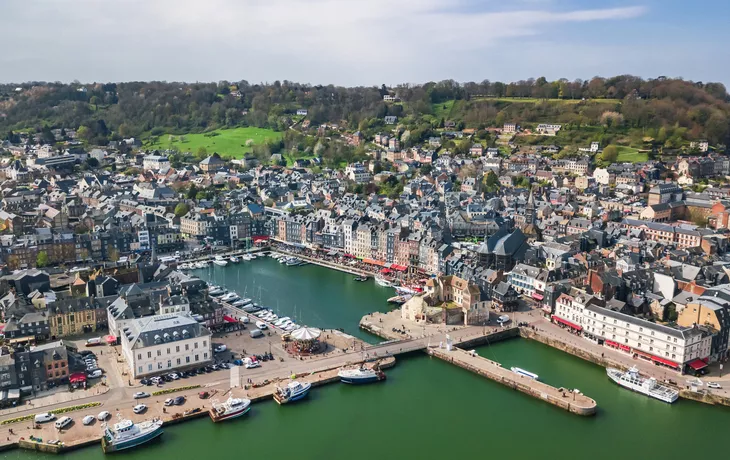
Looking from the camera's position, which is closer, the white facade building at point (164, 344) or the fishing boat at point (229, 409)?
the fishing boat at point (229, 409)

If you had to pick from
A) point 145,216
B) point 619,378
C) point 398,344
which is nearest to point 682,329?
point 619,378

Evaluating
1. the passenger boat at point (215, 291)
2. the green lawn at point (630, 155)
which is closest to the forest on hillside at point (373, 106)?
the green lawn at point (630, 155)

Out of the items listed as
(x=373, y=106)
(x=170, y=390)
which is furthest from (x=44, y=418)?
(x=373, y=106)

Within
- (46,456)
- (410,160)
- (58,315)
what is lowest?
(46,456)

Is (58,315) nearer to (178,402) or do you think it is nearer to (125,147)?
(178,402)

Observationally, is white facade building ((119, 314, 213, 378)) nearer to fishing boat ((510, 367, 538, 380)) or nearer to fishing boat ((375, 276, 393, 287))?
fishing boat ((510, 367, 538, 380))

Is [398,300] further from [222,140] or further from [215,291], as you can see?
[222,140]

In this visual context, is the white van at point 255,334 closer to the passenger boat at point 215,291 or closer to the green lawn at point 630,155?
the passenger boat at point 215,291
